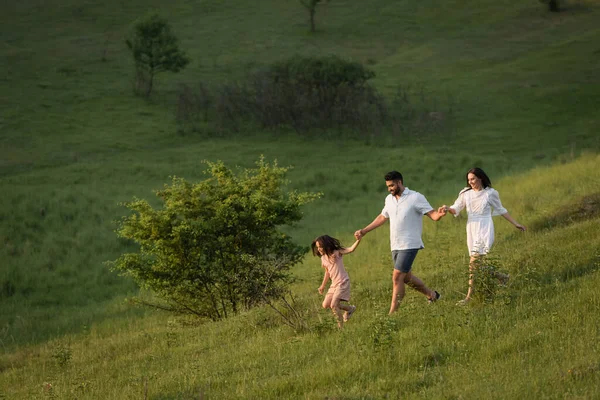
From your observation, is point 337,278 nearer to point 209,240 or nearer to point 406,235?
point 406,235

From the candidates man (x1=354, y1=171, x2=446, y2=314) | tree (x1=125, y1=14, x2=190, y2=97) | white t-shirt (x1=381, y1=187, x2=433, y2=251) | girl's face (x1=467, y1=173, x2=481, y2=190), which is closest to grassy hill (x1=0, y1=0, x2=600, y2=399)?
man (x1=354, y1=171, x2=446, y2=314)

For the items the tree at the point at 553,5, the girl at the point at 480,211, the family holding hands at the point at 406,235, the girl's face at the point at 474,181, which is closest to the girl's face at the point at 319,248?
the family holding hands at the point at 406,235

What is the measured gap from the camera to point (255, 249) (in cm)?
1582

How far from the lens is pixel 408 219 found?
432 inches

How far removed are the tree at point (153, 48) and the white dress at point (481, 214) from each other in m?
41.3

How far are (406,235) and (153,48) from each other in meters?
43.1

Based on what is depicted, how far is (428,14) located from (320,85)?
32.4 m

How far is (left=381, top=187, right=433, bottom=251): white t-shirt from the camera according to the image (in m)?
10.9

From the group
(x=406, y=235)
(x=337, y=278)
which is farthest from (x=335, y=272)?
(x=406, y=235)

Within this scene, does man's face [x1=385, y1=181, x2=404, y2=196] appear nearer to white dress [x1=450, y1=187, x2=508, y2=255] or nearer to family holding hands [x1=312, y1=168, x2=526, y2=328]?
family holding hands [x1=312, y1=168, x2=526, y2=328]

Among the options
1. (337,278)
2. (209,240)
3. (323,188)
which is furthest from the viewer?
(323,188)

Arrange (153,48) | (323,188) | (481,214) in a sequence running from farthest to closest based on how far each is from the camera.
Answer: (153,48) < (323,188) < (481,214)

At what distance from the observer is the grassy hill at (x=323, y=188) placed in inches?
360

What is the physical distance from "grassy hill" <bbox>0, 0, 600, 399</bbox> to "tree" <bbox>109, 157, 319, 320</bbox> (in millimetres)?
798
